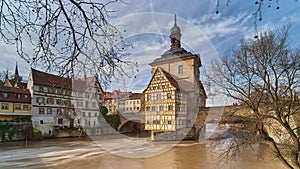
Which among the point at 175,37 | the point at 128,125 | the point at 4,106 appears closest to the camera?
the point at 4,106

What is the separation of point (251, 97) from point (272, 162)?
486cm

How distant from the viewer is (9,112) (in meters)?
17.6

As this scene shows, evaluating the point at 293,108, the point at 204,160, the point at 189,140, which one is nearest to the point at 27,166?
the point at 204,160

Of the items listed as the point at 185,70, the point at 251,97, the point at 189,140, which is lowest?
the point at 189,140

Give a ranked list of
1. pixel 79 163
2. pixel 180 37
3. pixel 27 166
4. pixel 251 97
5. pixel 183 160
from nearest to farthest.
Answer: pixel 251 97 < pixel 27 166 < pixel 79 163 < pixel 183 160 < pixel 180 37

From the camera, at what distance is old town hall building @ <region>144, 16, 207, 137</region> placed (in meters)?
16.1

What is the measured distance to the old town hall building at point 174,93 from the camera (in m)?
16.1

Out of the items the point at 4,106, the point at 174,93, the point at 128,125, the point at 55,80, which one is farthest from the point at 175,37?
the point at 55,80

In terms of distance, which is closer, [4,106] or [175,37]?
[4,106]

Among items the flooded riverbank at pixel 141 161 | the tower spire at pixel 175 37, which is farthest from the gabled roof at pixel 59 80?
the tower spire at pixel 175 37

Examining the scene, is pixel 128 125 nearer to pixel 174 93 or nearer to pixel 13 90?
pixel 174 93

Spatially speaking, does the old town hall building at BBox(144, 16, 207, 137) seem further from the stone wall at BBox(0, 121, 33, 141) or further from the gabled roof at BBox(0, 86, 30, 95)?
the gabled roof at BBox(0, 86, 30, 95)

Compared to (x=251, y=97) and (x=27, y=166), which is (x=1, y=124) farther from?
(x=251, y=97)

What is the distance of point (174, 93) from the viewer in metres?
15.9
